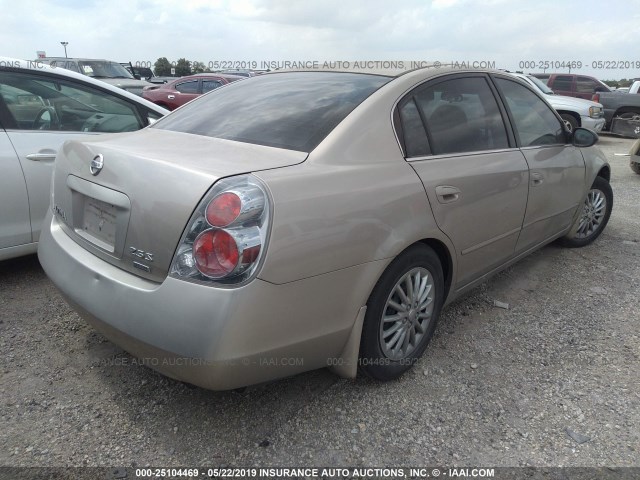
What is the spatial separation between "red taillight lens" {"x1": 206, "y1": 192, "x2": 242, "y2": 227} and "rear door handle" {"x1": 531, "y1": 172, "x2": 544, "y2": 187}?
7.11ft

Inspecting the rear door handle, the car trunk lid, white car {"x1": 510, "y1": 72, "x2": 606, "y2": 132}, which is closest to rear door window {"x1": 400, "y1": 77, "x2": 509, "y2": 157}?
the rear door handle

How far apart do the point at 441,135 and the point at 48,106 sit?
2722 millimetres

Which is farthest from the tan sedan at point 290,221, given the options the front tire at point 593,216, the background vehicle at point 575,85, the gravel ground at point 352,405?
the background vehicle at point 575,85

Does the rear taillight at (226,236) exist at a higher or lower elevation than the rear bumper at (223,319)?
higher

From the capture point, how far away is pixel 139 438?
2.07 metres

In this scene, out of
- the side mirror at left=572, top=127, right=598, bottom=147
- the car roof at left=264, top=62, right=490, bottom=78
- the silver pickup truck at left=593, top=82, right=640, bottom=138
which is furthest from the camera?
the silver pickup truck at left=593, top=82, right=640, bottom=138

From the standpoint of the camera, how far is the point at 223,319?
1.70 metres

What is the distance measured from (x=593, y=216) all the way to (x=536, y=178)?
1.63m

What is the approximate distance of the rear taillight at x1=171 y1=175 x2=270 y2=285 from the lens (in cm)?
173

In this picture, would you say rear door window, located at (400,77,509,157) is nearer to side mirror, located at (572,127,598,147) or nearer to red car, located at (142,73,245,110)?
side mirror, located at (572,127,598,147)

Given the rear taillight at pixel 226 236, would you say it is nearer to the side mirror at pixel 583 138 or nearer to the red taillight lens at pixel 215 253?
the red taillight lens at pixel 215 253

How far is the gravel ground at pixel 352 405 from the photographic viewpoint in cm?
202

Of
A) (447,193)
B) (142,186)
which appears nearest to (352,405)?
(447,193)

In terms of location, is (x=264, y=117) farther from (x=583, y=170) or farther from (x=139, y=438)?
(x=583, y=170)
